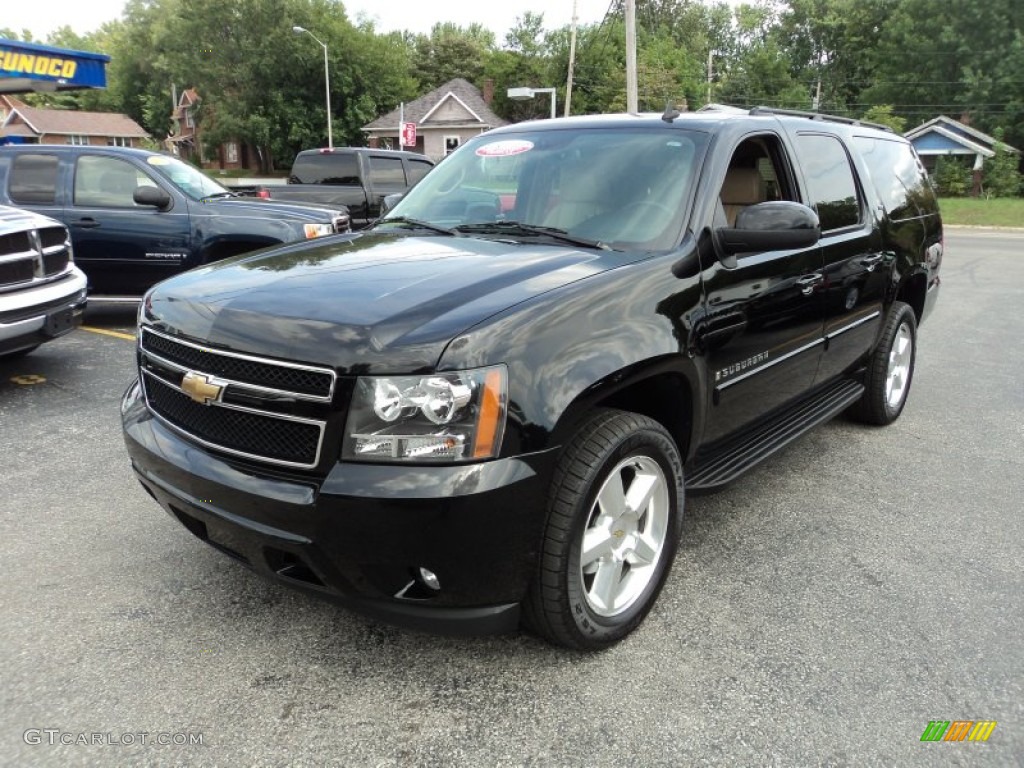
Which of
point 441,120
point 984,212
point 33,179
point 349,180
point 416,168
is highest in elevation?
point 441,120

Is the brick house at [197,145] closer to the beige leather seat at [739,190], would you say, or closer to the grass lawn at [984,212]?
the grass lawn at [984,212]

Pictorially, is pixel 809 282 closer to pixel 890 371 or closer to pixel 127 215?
pixel 890 371

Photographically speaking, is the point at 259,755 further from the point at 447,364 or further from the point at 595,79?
the point at 595,79

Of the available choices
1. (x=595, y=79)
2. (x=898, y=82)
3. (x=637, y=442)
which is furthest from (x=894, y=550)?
(x=898, y=82)

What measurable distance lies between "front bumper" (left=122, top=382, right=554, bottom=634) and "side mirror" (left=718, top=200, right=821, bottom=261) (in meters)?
1.39

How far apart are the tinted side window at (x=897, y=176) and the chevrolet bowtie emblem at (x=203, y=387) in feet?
13.3

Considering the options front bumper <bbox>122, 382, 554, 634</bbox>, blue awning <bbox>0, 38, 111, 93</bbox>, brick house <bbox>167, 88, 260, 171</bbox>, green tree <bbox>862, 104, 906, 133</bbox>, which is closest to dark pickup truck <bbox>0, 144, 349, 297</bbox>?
front bumper <bbox>122, 382, 554, 634</bbox>

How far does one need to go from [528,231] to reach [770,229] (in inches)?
38.7

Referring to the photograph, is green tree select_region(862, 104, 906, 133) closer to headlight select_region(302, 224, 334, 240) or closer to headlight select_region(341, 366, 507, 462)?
headlight select_region(302, 224, 334, 240)

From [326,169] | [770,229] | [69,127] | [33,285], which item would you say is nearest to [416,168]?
[326,169]

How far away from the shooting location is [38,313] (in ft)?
18.3

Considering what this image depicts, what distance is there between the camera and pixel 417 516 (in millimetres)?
2160

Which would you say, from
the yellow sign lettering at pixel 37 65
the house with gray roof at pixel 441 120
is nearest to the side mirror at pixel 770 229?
the yellow sign lettering at pixel 37 65

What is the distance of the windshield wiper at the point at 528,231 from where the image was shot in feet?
10.3
